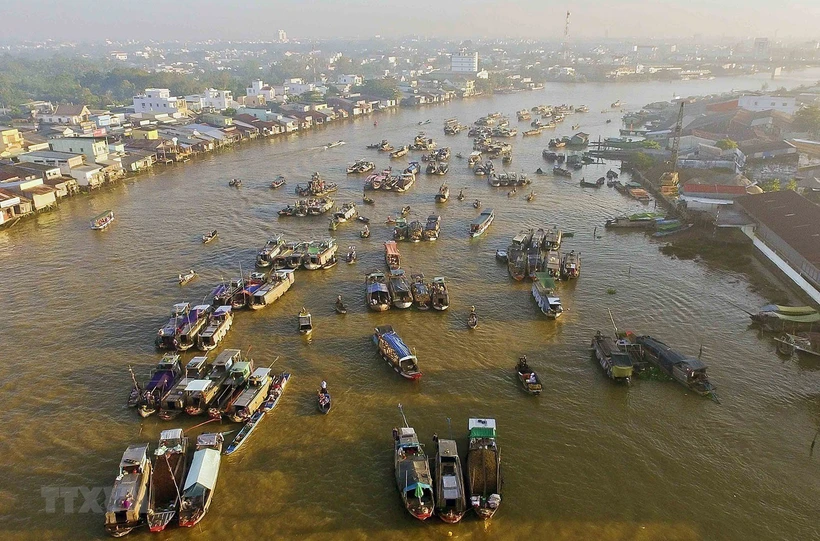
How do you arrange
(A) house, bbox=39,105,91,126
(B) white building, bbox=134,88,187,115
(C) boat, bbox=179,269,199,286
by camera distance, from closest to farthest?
(C) boat, bbox=179,269,199,286 < (A) house, bbox=39,105,91,126 < (B) white building, bbox=134,88,187,115

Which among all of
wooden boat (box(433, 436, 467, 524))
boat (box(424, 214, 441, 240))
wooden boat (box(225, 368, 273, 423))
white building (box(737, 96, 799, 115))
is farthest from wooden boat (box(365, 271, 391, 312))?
white building (box(737, 96, 799, 115))

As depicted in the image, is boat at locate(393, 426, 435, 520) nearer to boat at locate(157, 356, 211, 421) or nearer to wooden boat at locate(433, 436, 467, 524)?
wooden boat at locate(433, 436, 467, 524)

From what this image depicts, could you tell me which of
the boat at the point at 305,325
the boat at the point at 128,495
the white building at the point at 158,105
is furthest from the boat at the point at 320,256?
the white building at the point at 158,105

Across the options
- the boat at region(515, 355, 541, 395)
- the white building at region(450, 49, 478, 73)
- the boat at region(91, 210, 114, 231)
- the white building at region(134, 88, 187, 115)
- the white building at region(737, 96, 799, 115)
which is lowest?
the boat at region(515, 355, 541, 395)

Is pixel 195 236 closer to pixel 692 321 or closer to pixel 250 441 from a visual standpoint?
pixel 250 441

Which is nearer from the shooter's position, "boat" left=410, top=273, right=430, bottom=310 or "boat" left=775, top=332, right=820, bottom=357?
"boat" left=775, top=332, right=820, bottom=357

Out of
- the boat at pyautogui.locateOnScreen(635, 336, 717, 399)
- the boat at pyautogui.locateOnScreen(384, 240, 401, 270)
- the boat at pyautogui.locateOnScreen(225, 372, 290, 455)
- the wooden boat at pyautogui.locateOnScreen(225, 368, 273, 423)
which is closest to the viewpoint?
the boat at pyautogui.locateOnScreen(225, 372, 290, 455)

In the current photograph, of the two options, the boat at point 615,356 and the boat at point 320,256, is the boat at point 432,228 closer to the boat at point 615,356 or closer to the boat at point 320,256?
the boat at point 320,256
